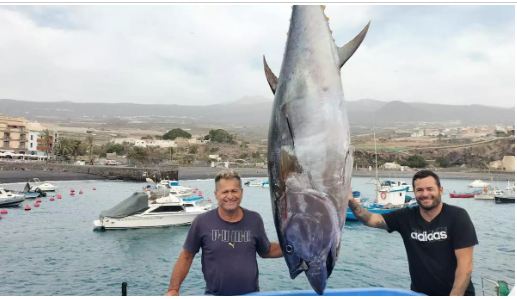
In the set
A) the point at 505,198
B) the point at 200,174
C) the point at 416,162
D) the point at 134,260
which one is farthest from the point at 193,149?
the point at 134,260

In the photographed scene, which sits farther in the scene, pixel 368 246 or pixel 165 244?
pixel 368 246

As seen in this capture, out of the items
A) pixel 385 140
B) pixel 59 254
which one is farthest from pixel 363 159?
pixel 59 254

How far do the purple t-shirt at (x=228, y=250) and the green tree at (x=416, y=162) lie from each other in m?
105

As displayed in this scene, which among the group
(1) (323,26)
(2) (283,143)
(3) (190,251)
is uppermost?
(1) (323,26)

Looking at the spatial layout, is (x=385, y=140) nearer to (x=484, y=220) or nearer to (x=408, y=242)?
(x=484, y=220)

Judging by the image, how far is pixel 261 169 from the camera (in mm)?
88688

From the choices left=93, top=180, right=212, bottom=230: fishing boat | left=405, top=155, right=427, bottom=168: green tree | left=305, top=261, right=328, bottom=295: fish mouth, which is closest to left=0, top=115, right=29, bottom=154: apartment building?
left=93, top=180, right=212, bottom=230: fishing boat

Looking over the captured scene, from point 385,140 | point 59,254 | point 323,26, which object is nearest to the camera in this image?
point 323,26

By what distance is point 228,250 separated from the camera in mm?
2311

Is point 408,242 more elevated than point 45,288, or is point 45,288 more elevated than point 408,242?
point 408,242

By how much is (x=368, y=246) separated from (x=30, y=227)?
1733 cm

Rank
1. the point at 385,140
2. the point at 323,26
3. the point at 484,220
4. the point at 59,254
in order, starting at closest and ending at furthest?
the point at 323,26, the point at 59,254, the point at 484,220, the point at 385,140

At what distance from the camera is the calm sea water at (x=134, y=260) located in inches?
523

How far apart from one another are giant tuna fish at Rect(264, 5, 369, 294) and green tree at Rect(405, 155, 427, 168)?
10509 cm
